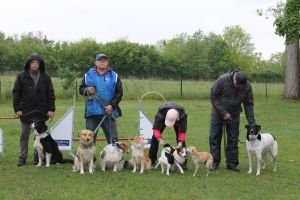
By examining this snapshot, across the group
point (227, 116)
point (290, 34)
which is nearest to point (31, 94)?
point (227, 116)

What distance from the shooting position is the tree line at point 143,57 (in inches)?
A: 1642

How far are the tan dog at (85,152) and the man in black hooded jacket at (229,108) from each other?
2.33 metres

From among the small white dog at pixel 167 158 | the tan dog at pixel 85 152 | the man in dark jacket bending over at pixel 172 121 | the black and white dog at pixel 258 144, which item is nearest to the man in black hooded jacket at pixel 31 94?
the tan dog at pixel 85 152

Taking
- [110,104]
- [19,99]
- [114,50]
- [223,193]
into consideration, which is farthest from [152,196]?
[114,50]

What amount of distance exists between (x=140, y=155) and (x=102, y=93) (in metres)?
1.33

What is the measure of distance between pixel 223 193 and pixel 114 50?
3899cm

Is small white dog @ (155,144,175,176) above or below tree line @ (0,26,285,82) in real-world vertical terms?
below

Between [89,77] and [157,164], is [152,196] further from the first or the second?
[89,77]

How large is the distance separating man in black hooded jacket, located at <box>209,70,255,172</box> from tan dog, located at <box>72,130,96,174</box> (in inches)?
91.7

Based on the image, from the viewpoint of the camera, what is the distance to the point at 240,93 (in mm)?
8961

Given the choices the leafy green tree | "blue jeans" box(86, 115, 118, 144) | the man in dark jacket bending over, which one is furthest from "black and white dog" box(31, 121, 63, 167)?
the leafy green tree

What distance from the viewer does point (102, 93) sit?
8.93 metres

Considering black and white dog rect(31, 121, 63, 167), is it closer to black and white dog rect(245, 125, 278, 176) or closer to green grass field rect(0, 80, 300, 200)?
green grass field rect(0, 80, 300, 200)

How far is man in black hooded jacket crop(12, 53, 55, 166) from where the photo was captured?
8.93 metres
